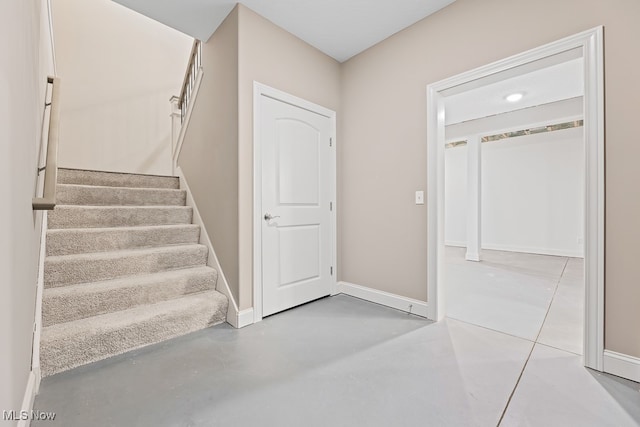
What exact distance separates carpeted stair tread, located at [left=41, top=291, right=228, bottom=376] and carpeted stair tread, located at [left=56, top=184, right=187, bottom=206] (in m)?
1.36

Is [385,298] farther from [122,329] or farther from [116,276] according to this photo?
[116,276]

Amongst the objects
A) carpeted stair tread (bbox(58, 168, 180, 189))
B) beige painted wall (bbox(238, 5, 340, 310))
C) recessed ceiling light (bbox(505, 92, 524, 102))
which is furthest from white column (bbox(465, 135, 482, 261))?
carpeted stair tread (bbox(58, 168, 180, 189))

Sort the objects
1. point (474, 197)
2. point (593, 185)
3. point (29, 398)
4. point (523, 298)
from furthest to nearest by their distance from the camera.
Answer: point (474, 197)
point (523, 298)
point (593, 185)
point (29, 398)

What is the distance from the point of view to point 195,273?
2.46 meters

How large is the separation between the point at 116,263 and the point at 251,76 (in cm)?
192

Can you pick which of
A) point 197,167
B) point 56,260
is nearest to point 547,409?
point 56,260

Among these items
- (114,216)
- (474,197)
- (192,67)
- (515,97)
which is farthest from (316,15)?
(474,197)

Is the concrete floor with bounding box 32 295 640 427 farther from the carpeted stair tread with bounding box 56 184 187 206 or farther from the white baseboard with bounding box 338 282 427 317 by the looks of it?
the carpeted stair tread with bounding box 56 184 187 206

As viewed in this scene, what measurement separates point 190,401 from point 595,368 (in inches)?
92.4

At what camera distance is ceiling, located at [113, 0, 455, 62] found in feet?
7.59

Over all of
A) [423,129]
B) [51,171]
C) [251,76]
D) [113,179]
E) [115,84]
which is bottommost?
[51,171]

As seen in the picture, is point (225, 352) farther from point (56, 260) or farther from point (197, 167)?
point (197, 167)

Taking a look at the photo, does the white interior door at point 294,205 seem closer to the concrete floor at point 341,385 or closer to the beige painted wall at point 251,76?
the beige painted wall at point 251,76

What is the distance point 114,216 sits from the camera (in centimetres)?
263
